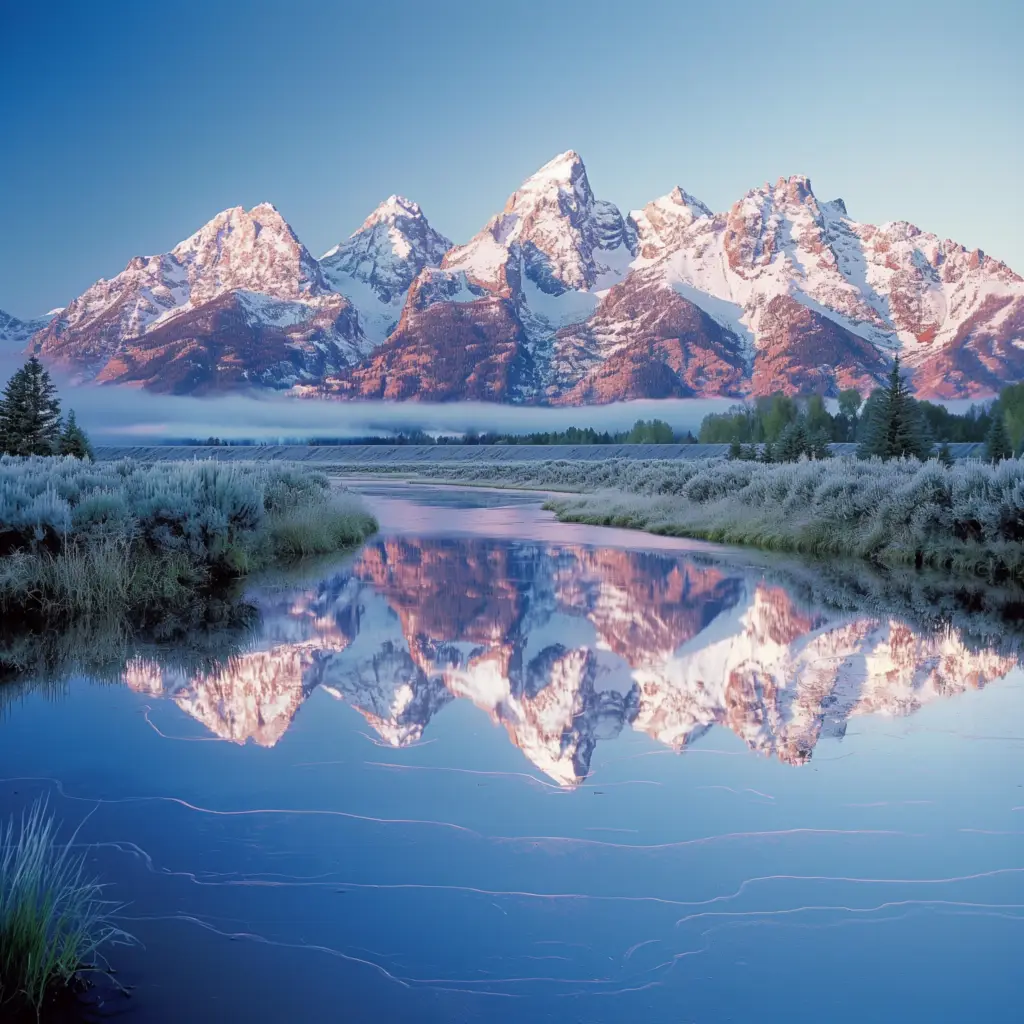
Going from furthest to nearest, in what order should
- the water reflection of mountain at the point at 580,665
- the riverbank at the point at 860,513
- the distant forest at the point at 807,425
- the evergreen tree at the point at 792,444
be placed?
the distant forest at the point at 807,425 < the evergreen tree at the point at 792,444 < the riverbank at the point at 860,513 < the water reflection of mountain at the point at 580,665

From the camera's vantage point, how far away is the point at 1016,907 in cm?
410

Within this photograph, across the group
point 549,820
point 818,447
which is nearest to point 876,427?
point 818,447

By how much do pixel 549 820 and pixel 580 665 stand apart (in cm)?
391

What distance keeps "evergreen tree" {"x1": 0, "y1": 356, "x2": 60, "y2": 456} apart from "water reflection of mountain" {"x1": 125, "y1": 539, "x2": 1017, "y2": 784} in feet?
79.9

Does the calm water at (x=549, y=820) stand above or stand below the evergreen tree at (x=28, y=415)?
below

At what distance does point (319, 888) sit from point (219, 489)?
1222 cm

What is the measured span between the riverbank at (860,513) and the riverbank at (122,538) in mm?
11792

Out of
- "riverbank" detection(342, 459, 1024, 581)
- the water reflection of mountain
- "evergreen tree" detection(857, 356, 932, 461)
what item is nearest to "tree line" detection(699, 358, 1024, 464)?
"evergreen tree" detection(857, 356, 932, 461)

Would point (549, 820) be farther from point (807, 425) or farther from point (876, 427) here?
point (807, 425)

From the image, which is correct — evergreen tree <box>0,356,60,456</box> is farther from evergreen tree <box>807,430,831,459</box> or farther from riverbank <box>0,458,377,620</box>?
evergreen tree <box>807,430,831,459</box>

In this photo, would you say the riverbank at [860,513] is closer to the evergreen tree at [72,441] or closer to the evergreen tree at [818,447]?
the evergreen tree at [818,447]

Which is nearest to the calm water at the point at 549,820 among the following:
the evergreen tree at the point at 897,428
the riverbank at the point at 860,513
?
the riverbank at the point at 860,513

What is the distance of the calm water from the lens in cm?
353

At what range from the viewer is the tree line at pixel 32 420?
33.8m
